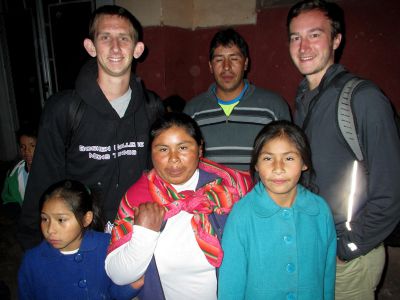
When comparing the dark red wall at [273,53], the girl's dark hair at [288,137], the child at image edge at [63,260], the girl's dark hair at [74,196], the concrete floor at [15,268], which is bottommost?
the concrete floor at [15,268]

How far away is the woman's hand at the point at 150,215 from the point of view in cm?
153

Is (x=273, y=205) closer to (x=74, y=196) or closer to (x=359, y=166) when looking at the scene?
(x=359, y=166)

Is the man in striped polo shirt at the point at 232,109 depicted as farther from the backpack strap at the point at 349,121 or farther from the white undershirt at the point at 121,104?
the backpack strap at the point at 349,121

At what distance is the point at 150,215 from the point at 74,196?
26.1 inches

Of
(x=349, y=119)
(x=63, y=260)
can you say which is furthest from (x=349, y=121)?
(x=63, y=260)

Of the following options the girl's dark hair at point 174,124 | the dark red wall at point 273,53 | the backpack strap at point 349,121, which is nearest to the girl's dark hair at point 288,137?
the backpack strap at point 349,121

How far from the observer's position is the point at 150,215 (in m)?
1.54

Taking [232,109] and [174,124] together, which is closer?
[174,124]

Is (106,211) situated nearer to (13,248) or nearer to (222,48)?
(222,48)

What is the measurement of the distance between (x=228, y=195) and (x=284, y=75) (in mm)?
3379

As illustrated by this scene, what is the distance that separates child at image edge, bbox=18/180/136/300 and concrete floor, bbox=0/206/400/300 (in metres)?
1.69

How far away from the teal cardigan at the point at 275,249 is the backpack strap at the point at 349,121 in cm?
38

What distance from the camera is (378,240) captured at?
1697 millimetres

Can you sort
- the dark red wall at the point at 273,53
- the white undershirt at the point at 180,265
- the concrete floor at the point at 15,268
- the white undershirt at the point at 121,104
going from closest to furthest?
the white undershirt at the point at 180,265 < the white undershirt at the point at 121,104 < the concrete floor at the point at 15,268 < the dark red wall at the point at 273,53
